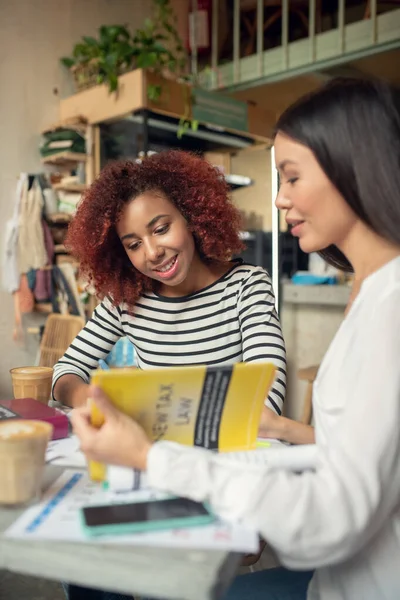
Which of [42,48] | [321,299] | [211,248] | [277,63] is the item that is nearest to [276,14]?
[277,63]

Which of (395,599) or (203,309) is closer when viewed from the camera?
(395,599)

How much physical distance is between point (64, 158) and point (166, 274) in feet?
8.17

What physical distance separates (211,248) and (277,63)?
2.85 m

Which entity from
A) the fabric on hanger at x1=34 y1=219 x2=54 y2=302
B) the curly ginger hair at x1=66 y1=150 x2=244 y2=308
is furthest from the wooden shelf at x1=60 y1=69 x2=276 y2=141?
the curly ginger hair at x1=66 y1=150 x2=244 y2=308

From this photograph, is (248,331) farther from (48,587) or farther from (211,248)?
(48,587)

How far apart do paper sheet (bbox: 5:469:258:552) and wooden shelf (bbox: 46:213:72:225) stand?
2945 millimetres

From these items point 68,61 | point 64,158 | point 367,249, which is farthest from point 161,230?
point 68,61

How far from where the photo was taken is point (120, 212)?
1.46m

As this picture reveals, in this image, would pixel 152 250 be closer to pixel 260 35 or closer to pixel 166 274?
pixel 166 274

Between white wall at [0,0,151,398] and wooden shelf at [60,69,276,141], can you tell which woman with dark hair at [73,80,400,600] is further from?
white wall at [0,0,151,398]

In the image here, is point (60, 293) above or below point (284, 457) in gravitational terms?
above

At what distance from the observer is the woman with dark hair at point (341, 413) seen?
2.04 ft

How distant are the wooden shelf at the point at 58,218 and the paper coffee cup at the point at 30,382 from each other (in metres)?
2.38

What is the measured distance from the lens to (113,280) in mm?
1585
